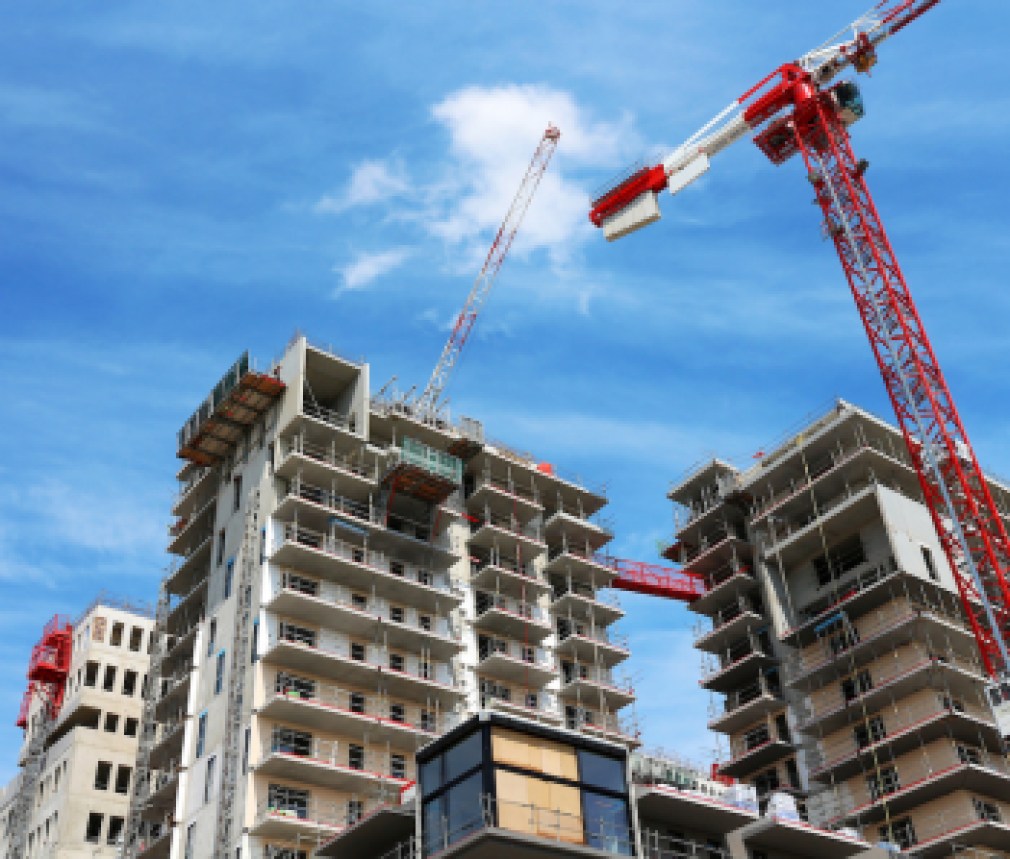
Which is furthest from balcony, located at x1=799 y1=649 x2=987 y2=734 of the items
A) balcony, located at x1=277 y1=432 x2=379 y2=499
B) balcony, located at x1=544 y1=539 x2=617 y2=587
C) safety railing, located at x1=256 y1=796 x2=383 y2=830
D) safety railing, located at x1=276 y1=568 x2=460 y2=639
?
balcony, located at x1=277 y1=432 x2=379 y2=499

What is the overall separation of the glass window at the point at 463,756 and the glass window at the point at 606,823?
453 centimetres

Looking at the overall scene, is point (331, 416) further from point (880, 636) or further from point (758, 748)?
point (880, 636)

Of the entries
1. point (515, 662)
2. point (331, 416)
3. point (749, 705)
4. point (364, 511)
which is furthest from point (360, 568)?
point (749, 705)

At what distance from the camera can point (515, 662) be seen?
83.1m

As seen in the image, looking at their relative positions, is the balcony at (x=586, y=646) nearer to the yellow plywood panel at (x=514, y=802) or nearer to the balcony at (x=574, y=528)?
the balcony at (x=574, y=528)

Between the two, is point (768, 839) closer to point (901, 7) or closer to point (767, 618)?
point (767, 618)

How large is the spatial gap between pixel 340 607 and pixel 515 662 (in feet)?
46.2

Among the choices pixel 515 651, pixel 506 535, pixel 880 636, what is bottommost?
pixel 880 636

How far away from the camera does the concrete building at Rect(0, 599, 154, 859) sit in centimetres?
9594

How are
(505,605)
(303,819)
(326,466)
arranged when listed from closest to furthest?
(303,819) < (326,466) < (505,605)

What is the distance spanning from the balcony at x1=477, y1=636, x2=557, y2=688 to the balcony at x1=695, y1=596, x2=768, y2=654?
11950 millimetres

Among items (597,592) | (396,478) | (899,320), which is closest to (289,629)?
(396,478)

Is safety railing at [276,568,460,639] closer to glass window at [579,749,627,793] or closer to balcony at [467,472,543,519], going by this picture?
balcony at [467,472,543,519]

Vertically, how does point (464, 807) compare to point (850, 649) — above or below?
below
